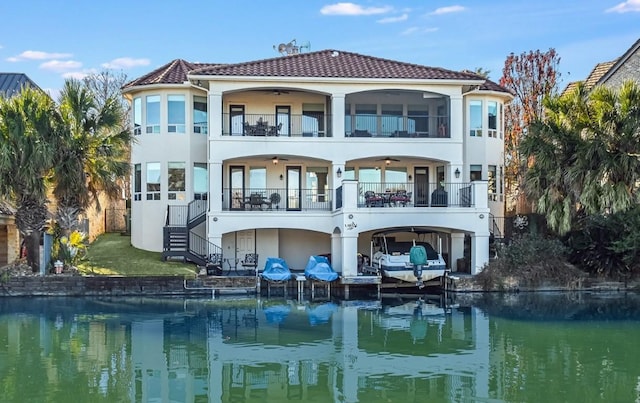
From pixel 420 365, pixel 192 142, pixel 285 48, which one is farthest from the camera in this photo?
pixel 285 48

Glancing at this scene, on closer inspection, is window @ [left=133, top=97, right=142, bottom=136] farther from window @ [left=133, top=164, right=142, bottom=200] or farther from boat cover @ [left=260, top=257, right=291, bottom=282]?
boat cover @ [left=260, top=257, right=291, bottom=282]

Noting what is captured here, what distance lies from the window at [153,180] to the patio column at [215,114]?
383cm

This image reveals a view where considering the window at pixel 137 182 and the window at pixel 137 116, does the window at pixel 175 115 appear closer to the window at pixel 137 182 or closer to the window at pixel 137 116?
the window at pixel 137 116

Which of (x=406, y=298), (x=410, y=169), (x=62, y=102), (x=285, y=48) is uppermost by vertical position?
(x=285, y=48)

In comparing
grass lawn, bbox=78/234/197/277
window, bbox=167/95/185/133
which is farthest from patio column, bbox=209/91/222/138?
grass lawn, bbox=78/234/197/277

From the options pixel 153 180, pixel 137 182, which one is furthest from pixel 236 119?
pixel 137 182

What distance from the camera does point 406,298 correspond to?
Answer: 2689 centimetres

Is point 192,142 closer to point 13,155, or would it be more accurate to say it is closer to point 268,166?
point 268,166

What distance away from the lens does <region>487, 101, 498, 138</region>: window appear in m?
34.0

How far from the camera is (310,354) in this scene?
54.7ft

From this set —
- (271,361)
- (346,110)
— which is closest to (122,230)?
(346,110)

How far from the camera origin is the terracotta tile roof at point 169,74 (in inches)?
1243

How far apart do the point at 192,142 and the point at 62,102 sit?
6.34m

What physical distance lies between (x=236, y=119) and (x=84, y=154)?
24.5 feet
